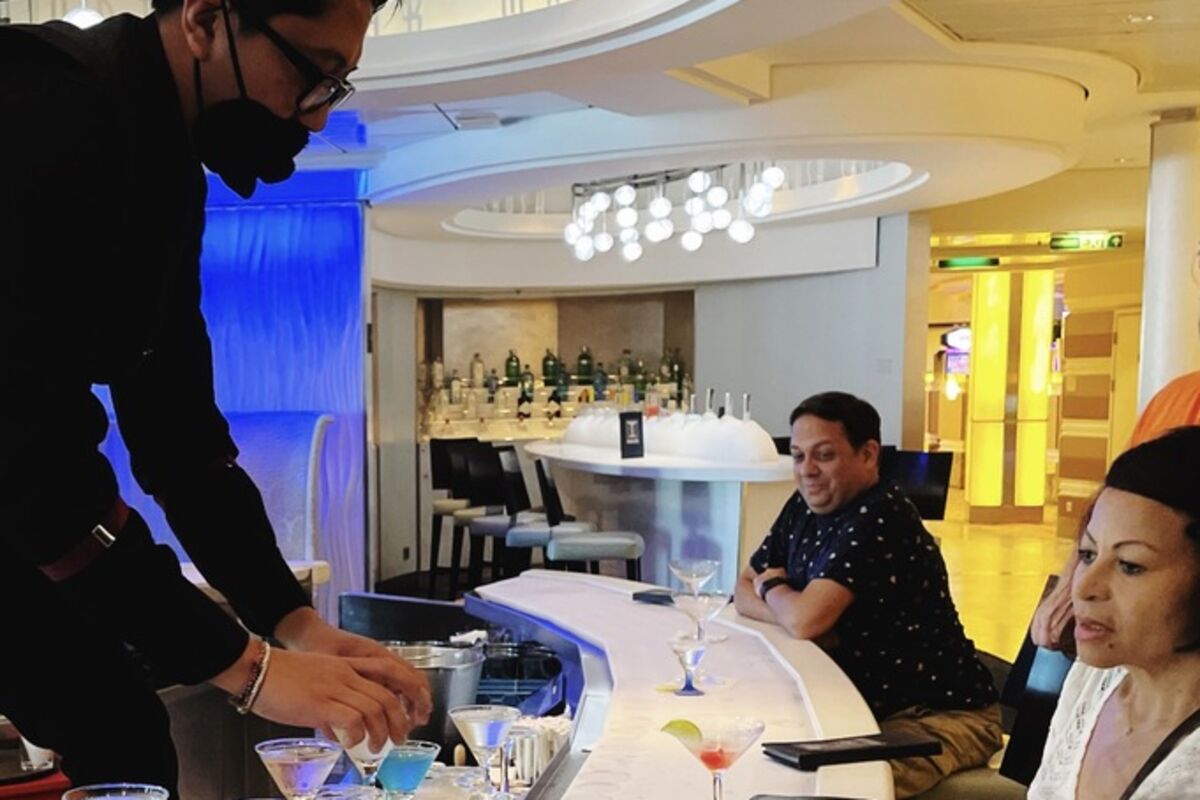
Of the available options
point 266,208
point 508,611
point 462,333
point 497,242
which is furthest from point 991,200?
point 508,611

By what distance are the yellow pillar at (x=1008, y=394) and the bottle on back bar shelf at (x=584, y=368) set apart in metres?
4.19

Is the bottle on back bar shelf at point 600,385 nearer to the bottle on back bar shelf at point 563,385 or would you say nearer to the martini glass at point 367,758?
the bottle on back bar shelf at point 563,385

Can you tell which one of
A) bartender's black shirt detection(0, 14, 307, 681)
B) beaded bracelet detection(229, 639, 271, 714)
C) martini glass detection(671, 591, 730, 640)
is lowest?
martini glass detection(671, 591, 730, 640)

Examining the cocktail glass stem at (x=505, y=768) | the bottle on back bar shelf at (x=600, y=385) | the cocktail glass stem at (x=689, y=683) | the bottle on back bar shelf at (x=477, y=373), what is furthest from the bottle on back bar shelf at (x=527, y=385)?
the cocktail glass stem at (x=505, y=768)

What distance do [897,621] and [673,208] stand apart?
7.50 meters

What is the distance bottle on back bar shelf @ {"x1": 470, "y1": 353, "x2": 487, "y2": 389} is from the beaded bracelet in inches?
380

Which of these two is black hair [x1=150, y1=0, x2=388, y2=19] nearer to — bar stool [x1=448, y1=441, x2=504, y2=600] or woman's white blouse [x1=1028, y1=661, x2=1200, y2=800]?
woman's white blouse [x1=1028, y1=661, x2=1200, y2=800]

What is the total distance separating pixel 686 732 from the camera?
5.02 ft

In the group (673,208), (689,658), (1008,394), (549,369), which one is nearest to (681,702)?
(689,658)

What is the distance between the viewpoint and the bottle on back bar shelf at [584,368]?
10.8 meters

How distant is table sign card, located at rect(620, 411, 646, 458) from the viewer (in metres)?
6.75

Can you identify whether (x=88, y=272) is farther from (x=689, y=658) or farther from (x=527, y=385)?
(x=527, y=385)

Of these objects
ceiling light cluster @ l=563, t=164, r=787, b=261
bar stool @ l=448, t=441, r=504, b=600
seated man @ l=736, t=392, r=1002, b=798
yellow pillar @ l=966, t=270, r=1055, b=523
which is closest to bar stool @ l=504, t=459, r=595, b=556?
bar stool @ l=448, t=441, r=504, b=600

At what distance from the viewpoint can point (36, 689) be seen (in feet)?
3.36
